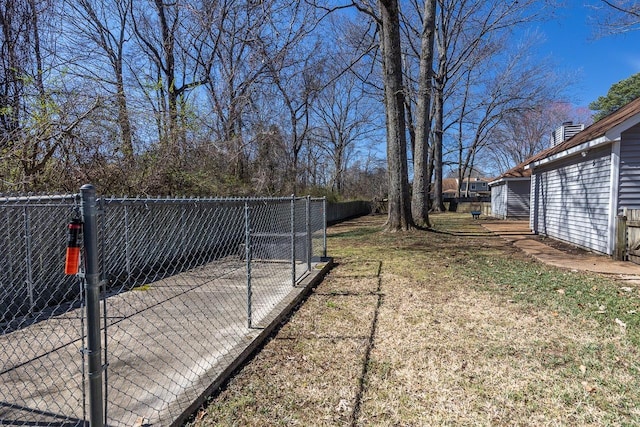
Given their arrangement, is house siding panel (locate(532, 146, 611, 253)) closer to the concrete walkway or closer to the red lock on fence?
the concrete walkway

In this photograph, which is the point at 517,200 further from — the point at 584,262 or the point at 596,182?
the point at 584,262

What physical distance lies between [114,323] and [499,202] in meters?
24.9

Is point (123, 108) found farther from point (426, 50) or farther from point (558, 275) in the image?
point (426, 50)

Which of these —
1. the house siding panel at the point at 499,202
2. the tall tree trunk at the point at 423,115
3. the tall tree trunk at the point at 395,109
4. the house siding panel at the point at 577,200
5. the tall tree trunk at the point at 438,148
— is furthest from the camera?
the tall tree trunk at the point at 438,148

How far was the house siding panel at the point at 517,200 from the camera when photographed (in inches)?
844

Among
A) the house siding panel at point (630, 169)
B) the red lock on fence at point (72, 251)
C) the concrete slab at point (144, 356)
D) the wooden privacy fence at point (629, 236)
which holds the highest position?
the house siding panel at point (630, 169)

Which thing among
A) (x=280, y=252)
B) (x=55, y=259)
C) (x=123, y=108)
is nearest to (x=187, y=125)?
(x=123, y=108)

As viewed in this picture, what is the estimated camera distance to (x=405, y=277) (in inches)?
255

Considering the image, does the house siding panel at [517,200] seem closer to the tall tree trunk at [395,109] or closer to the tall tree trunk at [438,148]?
the tall tree trunk at [438,148]

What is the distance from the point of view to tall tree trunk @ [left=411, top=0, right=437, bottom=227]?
13.3m

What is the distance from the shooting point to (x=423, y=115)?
13664 millimetres

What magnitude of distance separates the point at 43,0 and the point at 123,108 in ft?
9.24

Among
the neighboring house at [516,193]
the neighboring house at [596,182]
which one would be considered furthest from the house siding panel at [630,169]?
the neighboring house at [516,193]

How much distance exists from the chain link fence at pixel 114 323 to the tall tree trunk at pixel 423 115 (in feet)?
28.0
